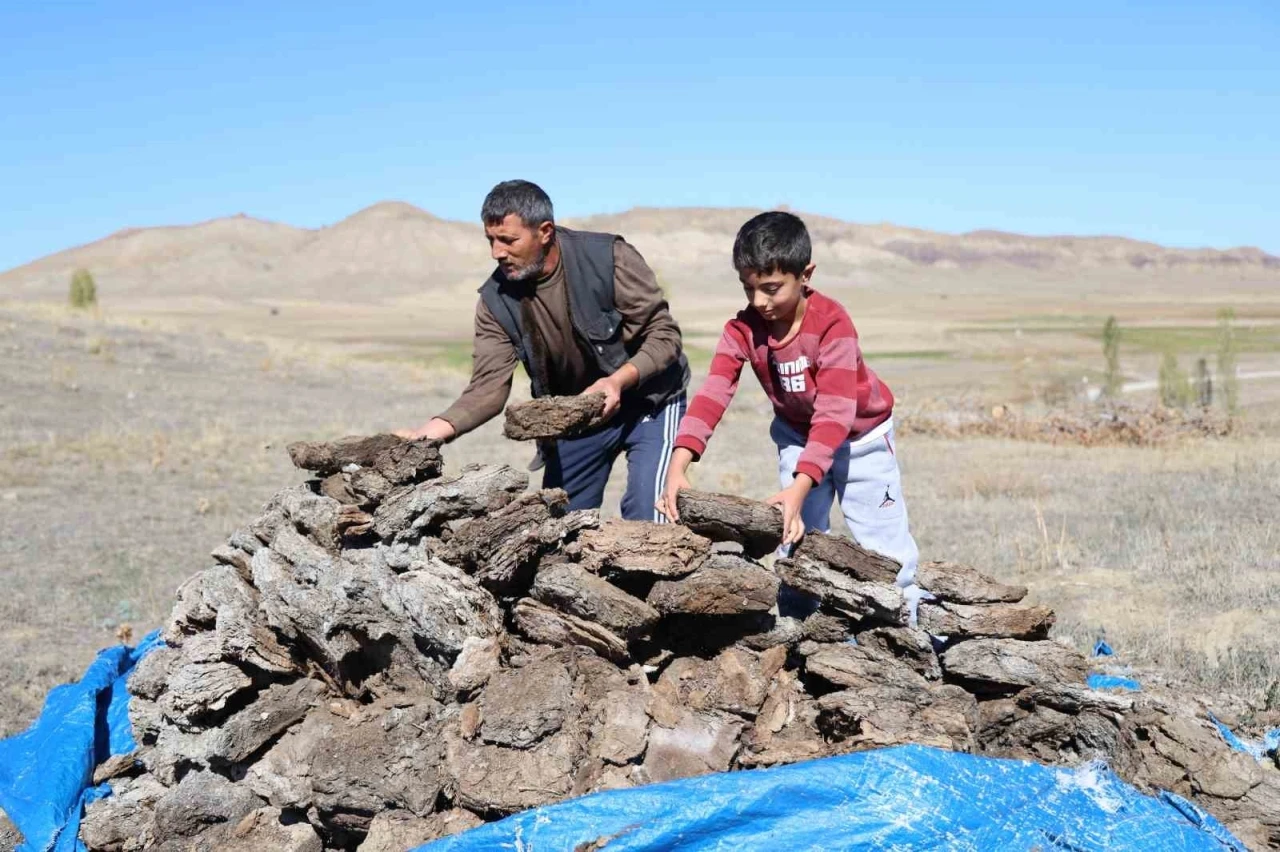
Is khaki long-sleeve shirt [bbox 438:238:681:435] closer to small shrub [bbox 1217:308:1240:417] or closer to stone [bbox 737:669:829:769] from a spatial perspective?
stone [bbox 737:669:829:769]

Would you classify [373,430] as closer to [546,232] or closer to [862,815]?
[546,232]

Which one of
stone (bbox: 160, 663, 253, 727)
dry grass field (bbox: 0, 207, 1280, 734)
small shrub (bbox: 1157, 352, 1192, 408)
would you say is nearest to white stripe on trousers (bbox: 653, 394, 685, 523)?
stone (bbox: 160, 663, 253, 727)

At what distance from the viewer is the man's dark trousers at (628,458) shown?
16.2 feet

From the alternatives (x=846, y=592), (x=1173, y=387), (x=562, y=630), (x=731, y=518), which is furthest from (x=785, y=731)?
(x=1173, y=387)

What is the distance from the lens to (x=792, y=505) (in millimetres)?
3936

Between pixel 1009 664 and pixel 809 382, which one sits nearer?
pixel 1009 664

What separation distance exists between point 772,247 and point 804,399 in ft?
2.25

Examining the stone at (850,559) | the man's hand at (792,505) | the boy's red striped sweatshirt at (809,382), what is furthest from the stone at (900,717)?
the boy's red striped sweatshirt at (809,382)

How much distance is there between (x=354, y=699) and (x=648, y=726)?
1.24m

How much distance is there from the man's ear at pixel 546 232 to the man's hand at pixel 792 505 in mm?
1521

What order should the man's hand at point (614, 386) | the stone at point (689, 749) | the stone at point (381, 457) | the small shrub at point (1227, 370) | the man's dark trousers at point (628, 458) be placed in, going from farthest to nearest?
the small shrub at point (1227, 370)
the man's dark trousers at point (628, 458)
the man's hand at point (614, 386)
the stone at point (381, 457)
the stone at point (689, 749)

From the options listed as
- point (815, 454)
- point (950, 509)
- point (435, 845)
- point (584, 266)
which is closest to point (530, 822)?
point (435, 845)

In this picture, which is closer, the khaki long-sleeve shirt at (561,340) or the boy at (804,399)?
the boy at (804,399)

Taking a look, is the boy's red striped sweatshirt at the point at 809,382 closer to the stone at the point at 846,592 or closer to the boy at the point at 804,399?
the boy at the point at 804,399
